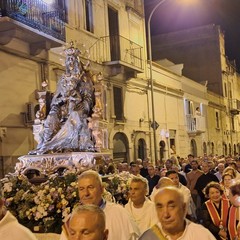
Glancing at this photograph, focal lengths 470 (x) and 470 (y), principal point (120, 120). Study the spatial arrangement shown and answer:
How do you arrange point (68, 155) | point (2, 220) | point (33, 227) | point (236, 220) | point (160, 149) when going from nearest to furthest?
point (2, 220) < point (236, 220) < point (33, 227) < point (68, 155) < point (160, 149)

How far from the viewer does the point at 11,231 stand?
11.6ft

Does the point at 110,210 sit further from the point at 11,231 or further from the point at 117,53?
the point at 117,53

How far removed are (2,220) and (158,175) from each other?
337 inches

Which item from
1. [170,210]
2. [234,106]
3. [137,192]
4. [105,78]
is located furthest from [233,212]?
[234,106]

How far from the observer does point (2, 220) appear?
3.58 m

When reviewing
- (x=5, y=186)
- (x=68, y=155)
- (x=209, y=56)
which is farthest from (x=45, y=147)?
(x=209, y=56)

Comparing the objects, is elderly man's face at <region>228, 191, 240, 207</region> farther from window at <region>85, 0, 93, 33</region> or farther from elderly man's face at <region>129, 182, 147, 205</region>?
window at <region>85, 0, 93, 33</region>

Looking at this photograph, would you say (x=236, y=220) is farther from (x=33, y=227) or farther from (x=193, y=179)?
(x=193, y=179)

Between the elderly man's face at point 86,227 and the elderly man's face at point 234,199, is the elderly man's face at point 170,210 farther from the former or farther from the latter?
the elderly man's face at point 234,199

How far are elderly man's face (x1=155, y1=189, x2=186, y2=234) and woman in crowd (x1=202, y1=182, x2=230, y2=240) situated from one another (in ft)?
8.51

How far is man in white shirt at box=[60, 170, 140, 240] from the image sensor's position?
4480 mm

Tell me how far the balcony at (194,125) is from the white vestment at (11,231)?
27.1m

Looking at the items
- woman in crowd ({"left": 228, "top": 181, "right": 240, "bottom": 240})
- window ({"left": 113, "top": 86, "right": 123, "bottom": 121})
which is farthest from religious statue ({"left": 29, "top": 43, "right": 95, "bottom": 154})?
window ({"left": 113, "top": 86, "right": 123, "bottom": 121})

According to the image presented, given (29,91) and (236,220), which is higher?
(29,91)
